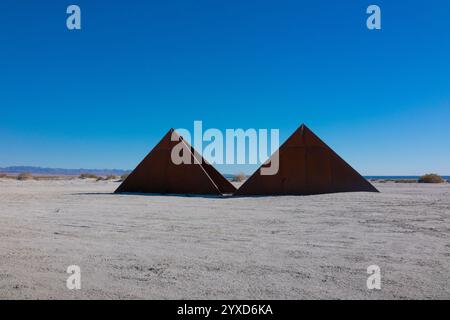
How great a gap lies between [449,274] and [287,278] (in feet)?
5.48

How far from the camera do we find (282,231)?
6.62 m

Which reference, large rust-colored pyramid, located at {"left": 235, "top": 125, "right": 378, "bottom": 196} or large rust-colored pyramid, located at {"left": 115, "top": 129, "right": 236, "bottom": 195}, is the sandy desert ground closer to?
large rust-colored pyramid, located at {"left": 235, "top": 125, "right": 378, "bottom": 196}

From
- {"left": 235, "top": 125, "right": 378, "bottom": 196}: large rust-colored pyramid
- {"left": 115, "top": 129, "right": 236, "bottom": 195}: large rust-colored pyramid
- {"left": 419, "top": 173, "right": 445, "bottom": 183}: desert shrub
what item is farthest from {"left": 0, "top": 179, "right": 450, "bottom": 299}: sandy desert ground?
{"left": 419, "top": 173, "right": 445, "bottom": 183}: desert shrub

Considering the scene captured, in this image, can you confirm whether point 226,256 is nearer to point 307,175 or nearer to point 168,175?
point 307,175

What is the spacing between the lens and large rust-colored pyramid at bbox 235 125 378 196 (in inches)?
610

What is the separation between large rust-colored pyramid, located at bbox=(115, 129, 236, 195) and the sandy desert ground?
875 cm

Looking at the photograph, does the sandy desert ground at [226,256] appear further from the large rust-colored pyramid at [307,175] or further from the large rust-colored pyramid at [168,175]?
the large rust-colored pyramid at [168,175]

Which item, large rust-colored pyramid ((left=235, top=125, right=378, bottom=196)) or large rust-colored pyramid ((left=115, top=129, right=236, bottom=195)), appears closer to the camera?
large rust-colored pyramid ((left=235, top=125, right=378, bottom=196))

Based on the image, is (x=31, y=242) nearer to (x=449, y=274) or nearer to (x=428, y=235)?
(x=449, y=274)

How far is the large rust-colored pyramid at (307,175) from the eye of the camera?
15500 mm

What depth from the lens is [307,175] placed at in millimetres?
15648

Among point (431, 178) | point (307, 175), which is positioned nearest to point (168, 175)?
point (307, 175)
